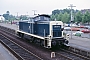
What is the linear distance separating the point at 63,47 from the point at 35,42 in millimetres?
4509

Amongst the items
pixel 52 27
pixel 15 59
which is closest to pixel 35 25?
pixel 52 27

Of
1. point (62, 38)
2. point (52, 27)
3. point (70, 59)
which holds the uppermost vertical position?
point (52, 27)

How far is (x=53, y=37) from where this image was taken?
21.8m

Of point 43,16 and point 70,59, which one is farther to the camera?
point 43,16

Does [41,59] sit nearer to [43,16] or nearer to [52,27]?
[52,27]

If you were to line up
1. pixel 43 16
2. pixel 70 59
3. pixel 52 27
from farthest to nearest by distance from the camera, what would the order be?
pixel 43 16 → pixel 52 27 → pixel 70 59

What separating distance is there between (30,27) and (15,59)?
34.6 feet

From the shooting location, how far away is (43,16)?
25.4 meters

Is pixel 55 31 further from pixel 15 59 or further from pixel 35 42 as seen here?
pixel 15 59

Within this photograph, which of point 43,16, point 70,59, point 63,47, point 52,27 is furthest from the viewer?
point 43,16

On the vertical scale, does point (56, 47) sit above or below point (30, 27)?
below

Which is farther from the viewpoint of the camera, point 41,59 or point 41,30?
point 41,30

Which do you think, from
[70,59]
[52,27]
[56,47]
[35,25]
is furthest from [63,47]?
[70,59]

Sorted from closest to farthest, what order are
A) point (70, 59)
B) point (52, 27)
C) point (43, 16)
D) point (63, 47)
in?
point (70, 59) → point (52, 27) → point (63, 47) → point (43, 16)
